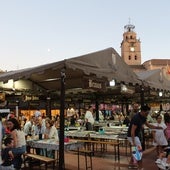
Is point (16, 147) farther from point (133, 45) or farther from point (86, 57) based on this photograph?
point (133, 45)

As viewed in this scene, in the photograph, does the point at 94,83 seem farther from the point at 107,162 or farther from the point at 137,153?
the point at 107,162

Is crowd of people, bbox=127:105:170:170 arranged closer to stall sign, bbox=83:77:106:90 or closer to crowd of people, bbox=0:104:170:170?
crowd of people, bbox=0:104:170:170

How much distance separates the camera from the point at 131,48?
139 m

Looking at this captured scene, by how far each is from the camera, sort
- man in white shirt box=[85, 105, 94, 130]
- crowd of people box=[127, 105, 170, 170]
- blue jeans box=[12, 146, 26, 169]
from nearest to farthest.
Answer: crowd of people box=[127, 105, 170, 170]
blue jeans box=[12, 146, 26, 169]
man in white shirt box=[85, 105, 94, 130]

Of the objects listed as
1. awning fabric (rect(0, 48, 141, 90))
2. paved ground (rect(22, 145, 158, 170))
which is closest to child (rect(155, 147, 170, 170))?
paved ground (rect(22, 145, 158, 170))

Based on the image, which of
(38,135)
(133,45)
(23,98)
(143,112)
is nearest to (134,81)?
(143,112)

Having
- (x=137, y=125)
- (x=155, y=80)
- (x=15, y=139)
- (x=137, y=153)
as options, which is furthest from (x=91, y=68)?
(x=155, y=80)

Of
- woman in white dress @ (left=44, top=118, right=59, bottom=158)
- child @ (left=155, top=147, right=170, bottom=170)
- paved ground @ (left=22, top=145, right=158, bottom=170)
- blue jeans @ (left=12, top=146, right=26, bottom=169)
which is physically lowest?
paved ground @ (left=22, top=145, right=158, bottom=170)

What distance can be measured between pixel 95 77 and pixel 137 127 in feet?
6.53

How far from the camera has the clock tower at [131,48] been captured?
452 feet

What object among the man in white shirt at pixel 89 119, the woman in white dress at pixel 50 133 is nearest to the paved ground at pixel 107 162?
the woman in white dress at pixel 50 133

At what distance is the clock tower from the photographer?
137875 mm

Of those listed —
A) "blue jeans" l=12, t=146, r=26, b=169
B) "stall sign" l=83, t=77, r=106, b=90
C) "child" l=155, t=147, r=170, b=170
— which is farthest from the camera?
"stall sign" l=83, t=77, r=106, b=90

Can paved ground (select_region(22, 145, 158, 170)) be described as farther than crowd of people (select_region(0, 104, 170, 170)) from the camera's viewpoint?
Yes
